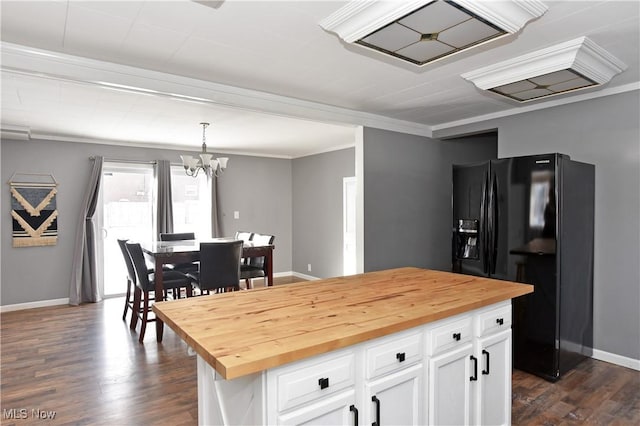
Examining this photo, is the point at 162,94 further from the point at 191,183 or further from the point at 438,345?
the point at 191,183

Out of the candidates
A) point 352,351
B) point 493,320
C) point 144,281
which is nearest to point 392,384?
point 352,351

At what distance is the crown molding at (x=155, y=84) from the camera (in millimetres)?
2508

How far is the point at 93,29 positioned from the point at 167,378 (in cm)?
251

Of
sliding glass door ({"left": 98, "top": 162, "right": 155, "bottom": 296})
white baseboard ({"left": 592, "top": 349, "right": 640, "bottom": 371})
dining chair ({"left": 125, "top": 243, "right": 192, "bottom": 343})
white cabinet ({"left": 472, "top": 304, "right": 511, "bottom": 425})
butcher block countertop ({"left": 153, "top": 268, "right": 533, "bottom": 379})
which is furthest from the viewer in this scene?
sliding glass door ({"left": 98, "top": 162, "right": 155, "bottom": 296})

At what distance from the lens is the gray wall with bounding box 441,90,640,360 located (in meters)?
3.32

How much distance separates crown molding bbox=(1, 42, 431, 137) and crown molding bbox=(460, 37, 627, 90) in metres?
1.45

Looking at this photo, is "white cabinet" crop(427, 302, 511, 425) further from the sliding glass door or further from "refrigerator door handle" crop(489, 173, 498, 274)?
the sliding glass door

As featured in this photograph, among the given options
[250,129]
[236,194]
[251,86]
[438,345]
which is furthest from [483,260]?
[236,194]

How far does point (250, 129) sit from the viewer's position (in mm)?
5113

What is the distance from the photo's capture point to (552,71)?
8.95 ft

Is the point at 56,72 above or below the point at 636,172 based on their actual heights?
above

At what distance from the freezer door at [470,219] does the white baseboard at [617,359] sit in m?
1.26

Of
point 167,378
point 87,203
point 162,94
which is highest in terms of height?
point 162,94

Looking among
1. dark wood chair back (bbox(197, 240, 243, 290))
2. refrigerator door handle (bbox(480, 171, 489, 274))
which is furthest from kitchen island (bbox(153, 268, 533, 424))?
dark wood chair back (bbox(197, 240, 243, 290))
